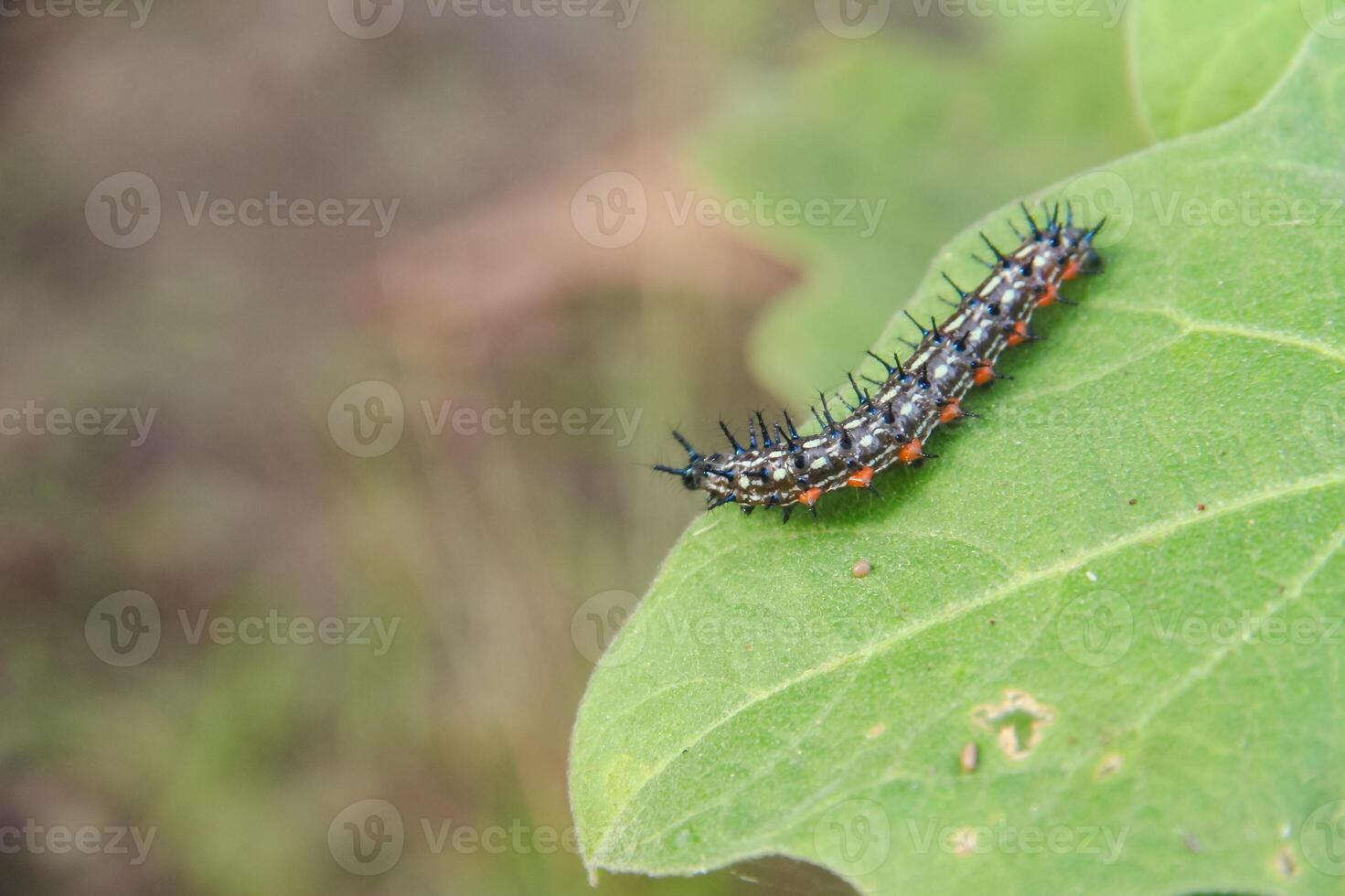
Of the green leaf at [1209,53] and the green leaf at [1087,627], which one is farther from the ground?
the green leaf at [1209,53]

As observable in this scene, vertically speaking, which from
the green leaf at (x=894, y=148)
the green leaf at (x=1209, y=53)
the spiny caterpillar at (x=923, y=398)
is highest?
the green leaf at (x=894, y=148)

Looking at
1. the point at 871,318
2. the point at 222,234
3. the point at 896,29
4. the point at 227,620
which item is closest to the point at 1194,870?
the point at 871,318

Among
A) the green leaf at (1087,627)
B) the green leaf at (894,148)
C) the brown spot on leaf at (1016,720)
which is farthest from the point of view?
the green leaf at (894,148)

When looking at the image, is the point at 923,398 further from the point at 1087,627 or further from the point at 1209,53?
the point at 1209,53

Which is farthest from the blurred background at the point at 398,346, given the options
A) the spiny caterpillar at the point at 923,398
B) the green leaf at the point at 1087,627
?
the green leaf at the point at 1087,627

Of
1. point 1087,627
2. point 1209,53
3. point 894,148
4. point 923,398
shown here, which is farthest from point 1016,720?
point 894,148

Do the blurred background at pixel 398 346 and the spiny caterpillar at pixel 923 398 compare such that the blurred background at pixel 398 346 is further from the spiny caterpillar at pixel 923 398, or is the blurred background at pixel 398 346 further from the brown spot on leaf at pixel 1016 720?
the brown spot on leaf at pixel 1016 720

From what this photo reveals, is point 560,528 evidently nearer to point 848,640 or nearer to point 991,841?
point 848,640
